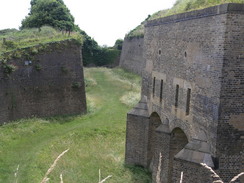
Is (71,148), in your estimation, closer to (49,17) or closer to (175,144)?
(175,144)

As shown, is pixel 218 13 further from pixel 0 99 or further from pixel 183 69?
pixel 0 99

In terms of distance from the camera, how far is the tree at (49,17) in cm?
3391

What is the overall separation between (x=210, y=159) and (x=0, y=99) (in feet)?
40.5

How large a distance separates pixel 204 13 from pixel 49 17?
27.7 meters

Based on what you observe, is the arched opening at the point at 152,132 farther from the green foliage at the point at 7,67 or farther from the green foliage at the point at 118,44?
the green foliage at the point at 118,44

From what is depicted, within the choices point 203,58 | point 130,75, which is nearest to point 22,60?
point 203,58

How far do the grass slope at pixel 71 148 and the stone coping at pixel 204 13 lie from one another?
6.09 m

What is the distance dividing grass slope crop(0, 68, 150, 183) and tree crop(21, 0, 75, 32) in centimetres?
1515

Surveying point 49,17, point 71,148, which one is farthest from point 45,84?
point 49,17

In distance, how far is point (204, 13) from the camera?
873 cm

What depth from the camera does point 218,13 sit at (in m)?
7.95

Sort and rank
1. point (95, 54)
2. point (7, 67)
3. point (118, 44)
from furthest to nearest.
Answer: point (118, 44)
point (95, 54)
point (7, 67)

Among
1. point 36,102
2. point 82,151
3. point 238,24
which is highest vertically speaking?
point 238,24

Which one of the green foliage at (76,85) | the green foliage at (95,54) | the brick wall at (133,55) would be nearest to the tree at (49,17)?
the green foliage at (95,54)
